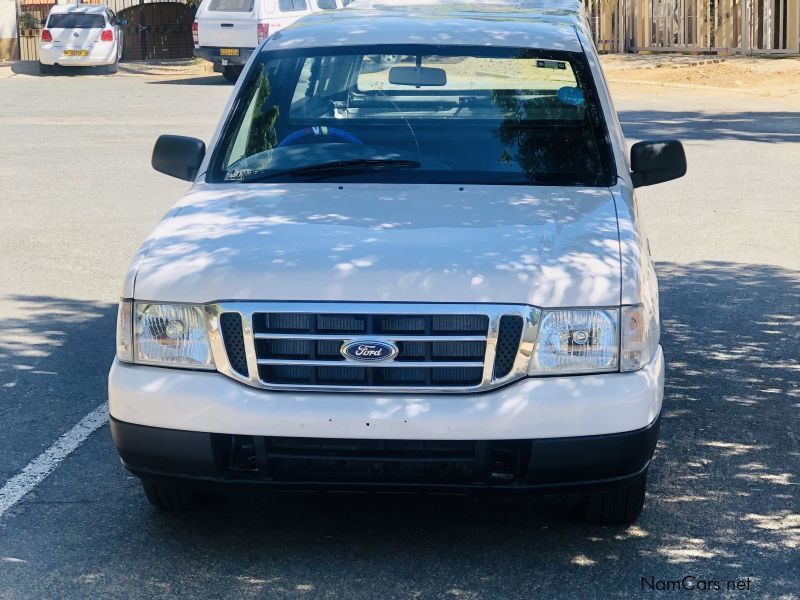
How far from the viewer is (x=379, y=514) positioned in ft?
16.9

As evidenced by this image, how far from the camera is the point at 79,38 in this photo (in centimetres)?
3484

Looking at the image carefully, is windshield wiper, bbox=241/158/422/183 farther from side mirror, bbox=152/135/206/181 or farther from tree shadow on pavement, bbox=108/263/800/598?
tree shadow on pavement, bbox=108/263/800/598

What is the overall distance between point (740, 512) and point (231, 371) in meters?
2.06

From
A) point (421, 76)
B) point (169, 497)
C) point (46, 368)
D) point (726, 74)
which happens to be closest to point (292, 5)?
point (726, 74)

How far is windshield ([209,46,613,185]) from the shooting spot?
559 cm

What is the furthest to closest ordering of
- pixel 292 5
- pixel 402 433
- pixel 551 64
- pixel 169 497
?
1. pixel 292 5
2. pixel 551 64
3. pixel 169 497
4. pixel 402 433

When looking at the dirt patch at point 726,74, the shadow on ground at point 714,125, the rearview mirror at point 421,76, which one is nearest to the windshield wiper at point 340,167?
the rearview mirror at point 421,76

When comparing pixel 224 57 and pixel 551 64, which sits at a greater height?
pixel 551 64

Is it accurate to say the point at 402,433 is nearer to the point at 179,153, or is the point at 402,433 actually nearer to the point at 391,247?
the point at 391,247

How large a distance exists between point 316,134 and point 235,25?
77.6 ft

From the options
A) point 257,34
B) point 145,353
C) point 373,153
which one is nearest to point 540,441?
point 145,353

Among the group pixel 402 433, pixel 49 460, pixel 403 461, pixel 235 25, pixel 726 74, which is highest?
pixel 402 433

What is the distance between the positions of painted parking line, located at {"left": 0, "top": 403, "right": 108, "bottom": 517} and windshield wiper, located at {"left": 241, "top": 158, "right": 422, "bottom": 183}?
145cm

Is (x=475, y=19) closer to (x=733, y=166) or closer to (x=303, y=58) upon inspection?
(x=303, y=58)
